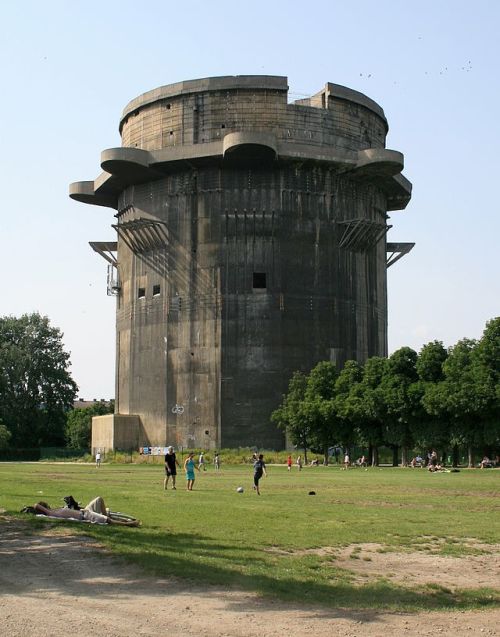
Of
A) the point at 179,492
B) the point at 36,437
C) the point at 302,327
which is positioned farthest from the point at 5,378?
the point at 179,492

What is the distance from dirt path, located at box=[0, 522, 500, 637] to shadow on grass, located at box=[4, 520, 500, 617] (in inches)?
2.1

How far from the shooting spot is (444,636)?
420 inches

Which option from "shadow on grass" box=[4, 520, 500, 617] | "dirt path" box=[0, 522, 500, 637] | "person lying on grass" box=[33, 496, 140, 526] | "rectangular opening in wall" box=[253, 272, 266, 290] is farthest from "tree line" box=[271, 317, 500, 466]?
"dirt path" box=[0, 522, 500, 637]

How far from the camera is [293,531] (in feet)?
63.5

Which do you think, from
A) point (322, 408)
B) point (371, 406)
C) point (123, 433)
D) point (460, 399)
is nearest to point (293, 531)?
point (460, 399)

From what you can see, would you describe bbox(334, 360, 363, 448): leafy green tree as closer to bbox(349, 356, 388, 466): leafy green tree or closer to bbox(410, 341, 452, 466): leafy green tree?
bbox(349, 356, 388, 466): leafy green tree

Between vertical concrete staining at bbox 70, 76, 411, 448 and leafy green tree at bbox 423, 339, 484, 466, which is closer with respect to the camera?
leafy green tree at bbox 423, 339, 484, 466

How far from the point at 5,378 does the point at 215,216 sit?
132ft

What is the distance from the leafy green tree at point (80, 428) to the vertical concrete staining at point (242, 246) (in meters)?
28.1

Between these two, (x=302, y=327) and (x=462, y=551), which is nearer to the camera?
(x=462, y=551)

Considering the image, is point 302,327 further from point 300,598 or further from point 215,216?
point 300,598

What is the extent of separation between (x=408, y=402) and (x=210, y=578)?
4528 centimetres

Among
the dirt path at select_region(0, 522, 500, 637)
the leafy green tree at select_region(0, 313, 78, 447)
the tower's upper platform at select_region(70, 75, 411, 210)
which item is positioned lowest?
the dirt path at select_region(0, 522, 500, 637)

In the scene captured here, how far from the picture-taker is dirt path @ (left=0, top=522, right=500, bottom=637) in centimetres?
1068
